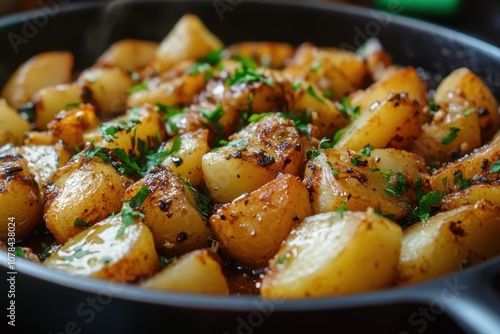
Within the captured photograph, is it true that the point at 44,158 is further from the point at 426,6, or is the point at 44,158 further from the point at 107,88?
the point at 426,6

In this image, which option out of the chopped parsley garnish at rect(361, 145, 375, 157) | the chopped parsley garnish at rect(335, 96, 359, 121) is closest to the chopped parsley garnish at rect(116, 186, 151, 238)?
the chopped parsley garnish at rect(361, 145, 375, 157)

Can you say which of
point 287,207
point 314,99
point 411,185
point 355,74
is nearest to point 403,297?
point 287,207

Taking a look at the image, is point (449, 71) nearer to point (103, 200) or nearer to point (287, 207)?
point (287, 207)

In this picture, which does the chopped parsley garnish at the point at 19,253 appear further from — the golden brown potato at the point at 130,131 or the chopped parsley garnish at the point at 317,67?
the chopped parsley garnish at the point at 317,67

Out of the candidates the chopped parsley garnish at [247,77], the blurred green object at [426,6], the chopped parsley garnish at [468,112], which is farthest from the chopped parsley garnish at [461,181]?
the blurred green object at [426,6]

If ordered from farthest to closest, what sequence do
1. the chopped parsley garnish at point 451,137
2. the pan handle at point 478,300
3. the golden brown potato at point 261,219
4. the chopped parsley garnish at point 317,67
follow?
the chopped parsley garnish at point 317,67 → the chopped parsley garnish at point 451,137 → the golden brown potato at point 261,219 → the pan handle at point 478,300

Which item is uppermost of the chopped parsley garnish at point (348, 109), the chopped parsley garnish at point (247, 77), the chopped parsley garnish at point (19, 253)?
the chopped parsley garnish at point (247, 77)
